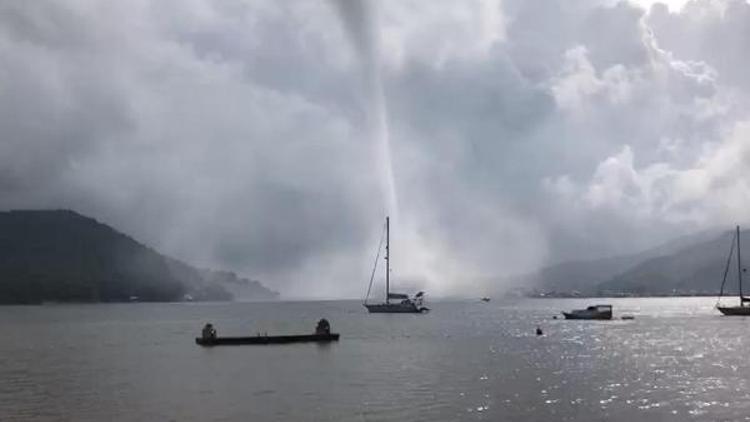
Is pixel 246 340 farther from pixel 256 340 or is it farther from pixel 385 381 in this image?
pixel 385 381

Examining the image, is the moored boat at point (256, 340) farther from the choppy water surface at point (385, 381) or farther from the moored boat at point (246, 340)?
the choppy water surface at point (385, 381)

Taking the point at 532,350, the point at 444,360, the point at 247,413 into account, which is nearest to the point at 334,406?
the point at 247,413

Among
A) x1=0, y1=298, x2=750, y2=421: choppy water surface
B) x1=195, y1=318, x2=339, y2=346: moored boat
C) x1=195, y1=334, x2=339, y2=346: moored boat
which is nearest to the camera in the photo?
x1=0, y1=298, x2=750, y2=421: choppy water surface

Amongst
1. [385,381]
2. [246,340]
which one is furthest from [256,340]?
[385,381]

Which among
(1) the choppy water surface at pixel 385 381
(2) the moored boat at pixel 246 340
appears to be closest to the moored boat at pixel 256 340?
(2) the moored boat at pixel 246 340

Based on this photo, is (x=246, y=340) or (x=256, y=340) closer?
(x=256, y=340)

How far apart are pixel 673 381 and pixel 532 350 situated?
37.3 meters

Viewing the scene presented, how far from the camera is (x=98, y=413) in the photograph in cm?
5219

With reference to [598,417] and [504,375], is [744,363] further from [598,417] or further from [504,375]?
[598,417]

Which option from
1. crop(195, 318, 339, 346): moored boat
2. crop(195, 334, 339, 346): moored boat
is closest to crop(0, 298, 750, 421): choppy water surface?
crop(195, 318, 339, 346): moored boat

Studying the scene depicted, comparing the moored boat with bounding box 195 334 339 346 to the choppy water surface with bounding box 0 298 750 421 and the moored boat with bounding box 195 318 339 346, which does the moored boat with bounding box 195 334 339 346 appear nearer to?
the moored boat with bounding box 195 318 339 346

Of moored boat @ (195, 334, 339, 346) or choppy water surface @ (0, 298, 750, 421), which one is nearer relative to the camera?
choppy water surface @ (0, 298, 750, 421)

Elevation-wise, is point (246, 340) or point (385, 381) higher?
point (246, 340)

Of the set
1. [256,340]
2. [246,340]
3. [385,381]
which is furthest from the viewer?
[246,340]
